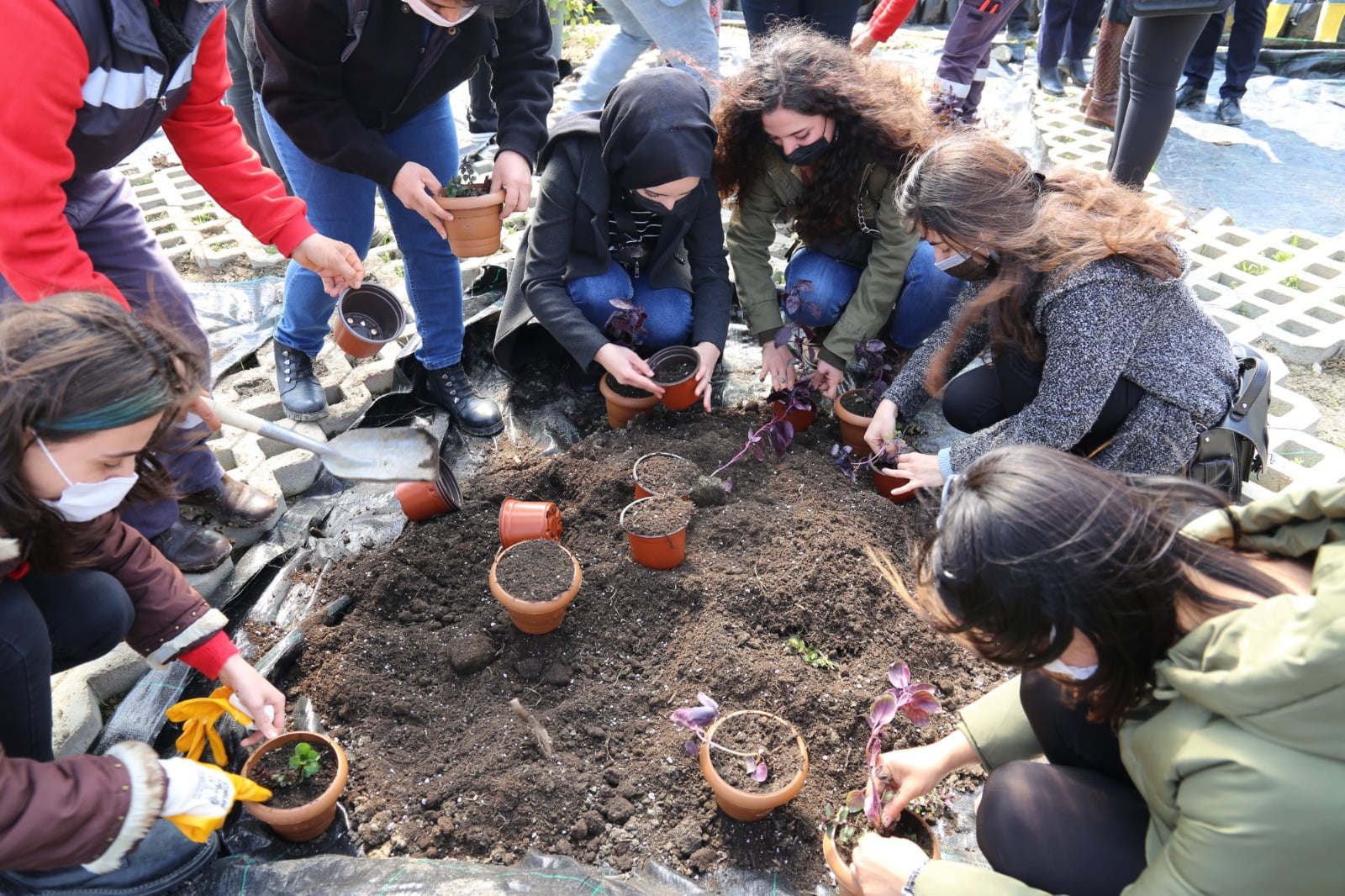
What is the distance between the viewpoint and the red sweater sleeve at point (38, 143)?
1.50m

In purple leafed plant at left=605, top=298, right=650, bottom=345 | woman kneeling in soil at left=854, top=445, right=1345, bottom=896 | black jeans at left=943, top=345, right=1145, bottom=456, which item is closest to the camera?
woman kneeling in soil at left=854, top=445, right=1345, bottom=896

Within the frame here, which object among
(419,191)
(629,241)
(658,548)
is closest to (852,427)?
(658,548)

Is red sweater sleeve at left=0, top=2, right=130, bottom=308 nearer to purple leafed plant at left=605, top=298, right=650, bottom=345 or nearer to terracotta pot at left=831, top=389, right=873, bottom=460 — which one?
purple leafed plant at left=605, top=298, right=650, bottom=345

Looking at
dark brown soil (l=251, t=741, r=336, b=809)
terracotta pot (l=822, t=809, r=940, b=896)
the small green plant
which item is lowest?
the small green plant

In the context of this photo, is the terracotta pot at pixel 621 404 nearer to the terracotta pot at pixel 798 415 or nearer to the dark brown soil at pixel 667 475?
the dark brown soil at pixel 667 475

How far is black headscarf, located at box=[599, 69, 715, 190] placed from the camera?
2410mm

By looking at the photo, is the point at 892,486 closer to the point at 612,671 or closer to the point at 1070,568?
the point at 612,671

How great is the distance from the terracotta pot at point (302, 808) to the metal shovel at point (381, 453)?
2.06ft

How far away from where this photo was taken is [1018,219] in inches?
79.8

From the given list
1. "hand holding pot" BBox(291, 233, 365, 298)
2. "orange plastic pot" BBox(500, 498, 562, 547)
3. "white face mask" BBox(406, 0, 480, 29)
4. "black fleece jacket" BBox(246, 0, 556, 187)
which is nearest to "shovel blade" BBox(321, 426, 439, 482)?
"orange plastic pot" BBox(500, 498, 562, 547)

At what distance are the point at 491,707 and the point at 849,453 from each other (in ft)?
4.26

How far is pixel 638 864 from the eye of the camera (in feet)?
5.44

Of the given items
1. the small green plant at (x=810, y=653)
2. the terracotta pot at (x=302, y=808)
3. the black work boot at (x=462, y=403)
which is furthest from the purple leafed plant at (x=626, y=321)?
the terracotta pot at (x=302, y=808)

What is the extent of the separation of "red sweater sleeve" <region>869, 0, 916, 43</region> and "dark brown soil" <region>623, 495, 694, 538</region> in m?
2.87
